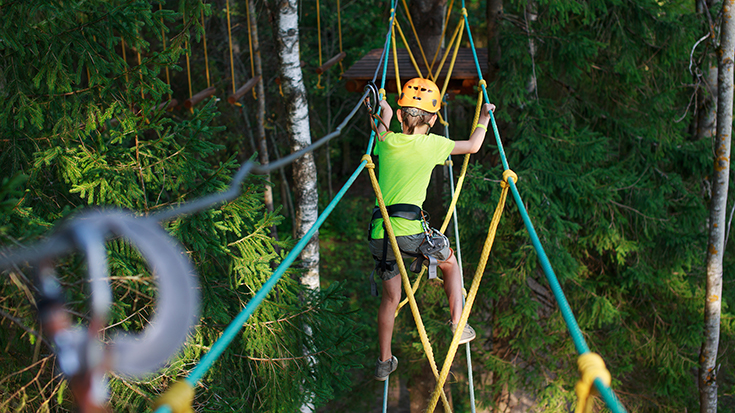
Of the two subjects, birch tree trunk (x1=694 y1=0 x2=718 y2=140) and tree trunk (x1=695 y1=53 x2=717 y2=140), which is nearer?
birch tree trunk (x1=694 y1=0 x2=718 y2=140)

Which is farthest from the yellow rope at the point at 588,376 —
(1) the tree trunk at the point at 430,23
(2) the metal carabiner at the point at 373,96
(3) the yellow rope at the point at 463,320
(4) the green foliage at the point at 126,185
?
(1) the tree trunk at the point at 430,23

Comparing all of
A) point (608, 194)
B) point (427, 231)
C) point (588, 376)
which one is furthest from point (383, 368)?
point (608, 194)

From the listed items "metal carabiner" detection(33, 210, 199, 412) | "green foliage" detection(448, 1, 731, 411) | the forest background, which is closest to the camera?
"metal carabiner" detection(33, 210, 199, 412)

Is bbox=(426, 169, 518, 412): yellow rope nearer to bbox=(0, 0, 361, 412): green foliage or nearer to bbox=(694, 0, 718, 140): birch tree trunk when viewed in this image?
bbox=(0, 0, 361, 412): green foliage

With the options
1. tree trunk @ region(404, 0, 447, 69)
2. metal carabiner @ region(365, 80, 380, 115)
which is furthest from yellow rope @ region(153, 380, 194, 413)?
tree trunk @ region(404, 0, 447, 69)

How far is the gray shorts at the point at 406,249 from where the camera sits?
281cm

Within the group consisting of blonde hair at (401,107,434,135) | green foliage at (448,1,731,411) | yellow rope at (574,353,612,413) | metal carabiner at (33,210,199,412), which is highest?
metal carabiner at (33,210,199,412)

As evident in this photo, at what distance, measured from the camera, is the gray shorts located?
281cm

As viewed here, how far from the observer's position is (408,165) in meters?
2.77

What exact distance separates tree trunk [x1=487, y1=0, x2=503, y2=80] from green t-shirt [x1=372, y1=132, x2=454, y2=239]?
11.7 feet

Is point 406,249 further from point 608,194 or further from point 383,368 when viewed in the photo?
point 608,194

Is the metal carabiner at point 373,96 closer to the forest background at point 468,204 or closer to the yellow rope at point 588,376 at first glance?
the forest background at point 468,204

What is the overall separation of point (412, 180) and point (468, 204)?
3014 mm

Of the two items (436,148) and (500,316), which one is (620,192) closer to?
(500,316)
